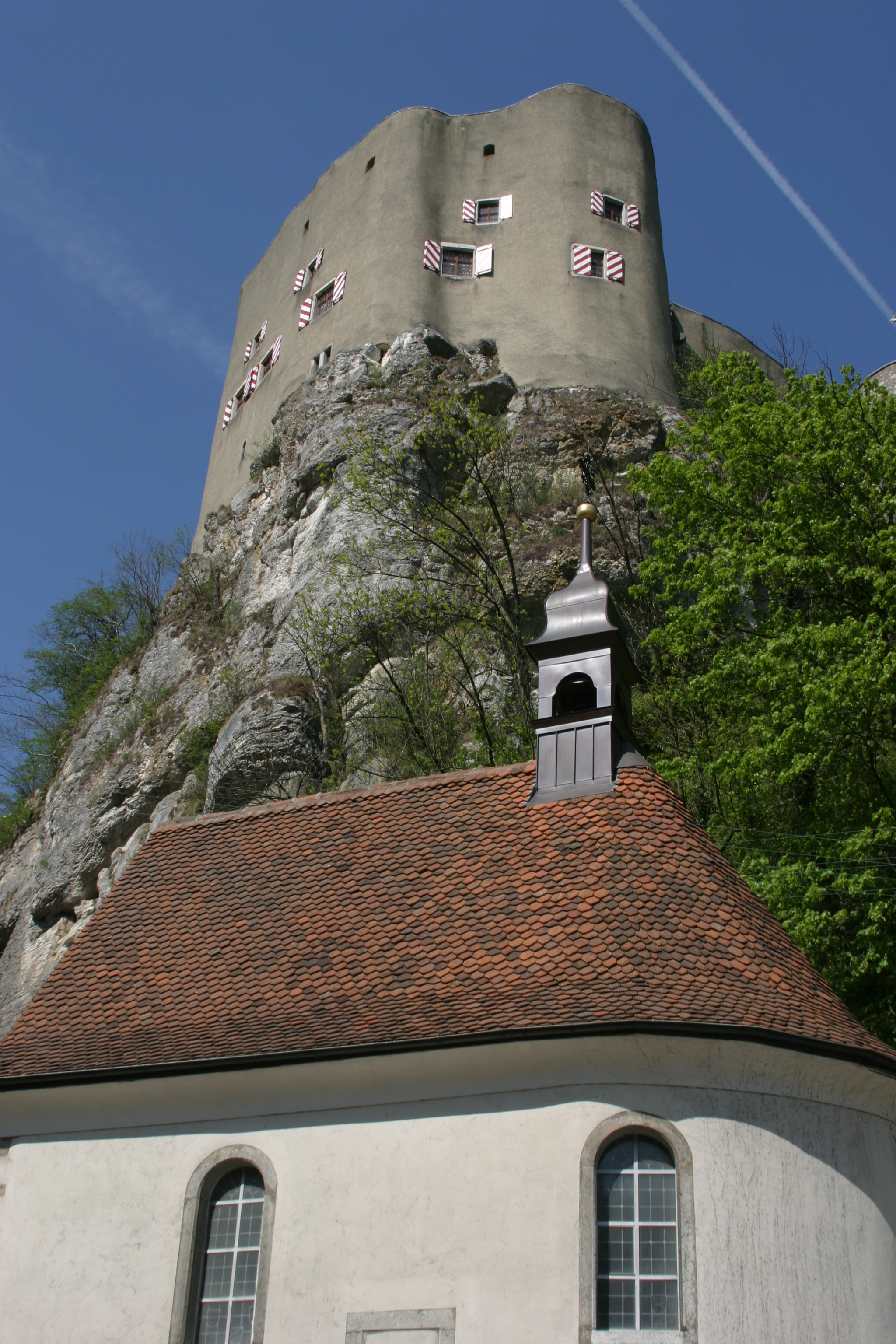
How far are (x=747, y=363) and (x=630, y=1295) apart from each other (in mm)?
15008

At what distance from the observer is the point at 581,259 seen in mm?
37312

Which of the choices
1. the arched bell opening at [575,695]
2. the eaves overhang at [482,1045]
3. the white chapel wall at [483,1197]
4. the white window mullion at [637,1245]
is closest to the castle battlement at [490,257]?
the arched bell opening at [575,695]

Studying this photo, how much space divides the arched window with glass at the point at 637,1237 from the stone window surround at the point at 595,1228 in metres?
0.06

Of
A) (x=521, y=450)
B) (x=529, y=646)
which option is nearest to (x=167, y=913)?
(x=529, y=646)

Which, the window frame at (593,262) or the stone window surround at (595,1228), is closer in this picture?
the stone window surround at (595,1228)

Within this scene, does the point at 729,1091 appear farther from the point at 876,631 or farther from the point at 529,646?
the point at 876,631

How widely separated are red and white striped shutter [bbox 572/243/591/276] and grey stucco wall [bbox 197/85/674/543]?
0.58 ft

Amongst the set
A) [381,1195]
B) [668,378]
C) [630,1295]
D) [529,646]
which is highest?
[668,378]

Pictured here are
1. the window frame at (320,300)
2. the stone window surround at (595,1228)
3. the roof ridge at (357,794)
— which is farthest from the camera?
the window frame at (320,300)

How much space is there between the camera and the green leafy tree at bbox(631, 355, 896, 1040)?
1562 centimetres

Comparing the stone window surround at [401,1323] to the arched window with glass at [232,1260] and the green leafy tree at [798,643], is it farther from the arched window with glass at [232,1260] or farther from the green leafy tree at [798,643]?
the green leafy tree at [798,643]

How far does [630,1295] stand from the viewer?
31.6 ft

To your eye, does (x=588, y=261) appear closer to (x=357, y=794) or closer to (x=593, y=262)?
(x=593, y=262)

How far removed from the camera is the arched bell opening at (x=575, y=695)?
14.8 meters
